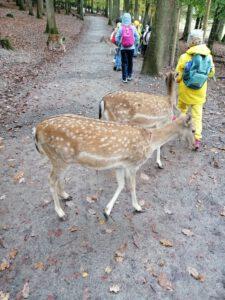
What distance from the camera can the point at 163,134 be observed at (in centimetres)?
531

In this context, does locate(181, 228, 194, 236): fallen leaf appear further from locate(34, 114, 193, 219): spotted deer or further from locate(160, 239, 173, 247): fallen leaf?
locate(34, 114, 193, 219): spotted deer

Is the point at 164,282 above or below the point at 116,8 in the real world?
above

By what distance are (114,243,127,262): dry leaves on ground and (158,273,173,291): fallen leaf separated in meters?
0.55

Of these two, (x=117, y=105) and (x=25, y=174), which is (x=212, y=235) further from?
(x=25, y=174)

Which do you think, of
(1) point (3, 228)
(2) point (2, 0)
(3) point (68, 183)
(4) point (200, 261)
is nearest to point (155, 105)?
(3) point (68, 183)

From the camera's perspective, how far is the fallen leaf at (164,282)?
4008 millimetres

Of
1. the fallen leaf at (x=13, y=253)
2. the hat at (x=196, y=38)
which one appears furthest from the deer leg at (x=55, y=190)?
the hat at (x=196, y=38)

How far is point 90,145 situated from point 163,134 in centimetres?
133

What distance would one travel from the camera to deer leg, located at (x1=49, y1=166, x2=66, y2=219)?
191 inches

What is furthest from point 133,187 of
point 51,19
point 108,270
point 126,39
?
point 51,19

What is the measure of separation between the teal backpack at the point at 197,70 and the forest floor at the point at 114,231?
155 cm

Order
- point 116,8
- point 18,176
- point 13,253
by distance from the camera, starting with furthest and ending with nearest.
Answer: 1. point 116,8
2. point 18,176
3. point 13,253

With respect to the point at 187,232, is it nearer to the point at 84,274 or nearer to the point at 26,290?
the point at 84,274

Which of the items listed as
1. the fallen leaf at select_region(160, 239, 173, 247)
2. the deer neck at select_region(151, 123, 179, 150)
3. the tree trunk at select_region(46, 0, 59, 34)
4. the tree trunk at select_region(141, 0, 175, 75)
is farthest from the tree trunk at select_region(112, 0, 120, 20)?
the fallen leaf at select_region(160, 239, 173, 247)
